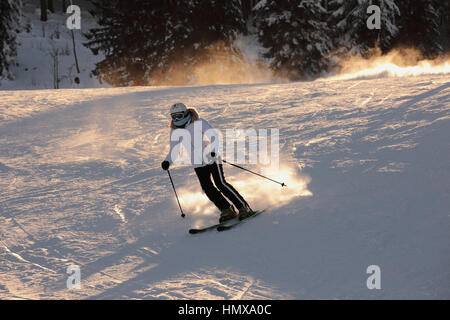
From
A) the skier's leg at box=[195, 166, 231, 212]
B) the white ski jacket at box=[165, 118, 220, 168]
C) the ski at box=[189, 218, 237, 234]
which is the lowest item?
the ski at box=[189, 218, 237, 234]

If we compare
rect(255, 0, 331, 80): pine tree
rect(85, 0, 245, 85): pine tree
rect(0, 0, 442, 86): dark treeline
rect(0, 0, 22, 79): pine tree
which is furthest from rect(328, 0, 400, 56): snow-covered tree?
rect(0, 0, 22, 79): pine tree

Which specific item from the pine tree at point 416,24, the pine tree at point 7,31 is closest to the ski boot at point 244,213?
the pine tree at point 7,31

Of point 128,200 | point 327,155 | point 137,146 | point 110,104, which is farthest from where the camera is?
point 110,104

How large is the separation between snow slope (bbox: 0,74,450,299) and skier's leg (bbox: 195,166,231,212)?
39 centimetres

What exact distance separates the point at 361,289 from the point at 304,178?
3040 millimetres

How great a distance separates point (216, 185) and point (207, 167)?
27 cm

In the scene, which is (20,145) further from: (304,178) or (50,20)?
(50,20)

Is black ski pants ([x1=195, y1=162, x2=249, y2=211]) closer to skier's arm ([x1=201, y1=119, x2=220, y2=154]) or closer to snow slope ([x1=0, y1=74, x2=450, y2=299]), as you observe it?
skier's arm ([x1=201, y1=119, x2=220, y2=154])

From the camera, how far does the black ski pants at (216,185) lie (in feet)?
19.2

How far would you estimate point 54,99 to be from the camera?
13.9m

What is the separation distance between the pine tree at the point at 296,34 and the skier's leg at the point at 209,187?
814 inches

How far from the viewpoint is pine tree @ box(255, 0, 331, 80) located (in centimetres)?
2514

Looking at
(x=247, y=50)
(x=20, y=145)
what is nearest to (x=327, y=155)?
(x=20, y=145)

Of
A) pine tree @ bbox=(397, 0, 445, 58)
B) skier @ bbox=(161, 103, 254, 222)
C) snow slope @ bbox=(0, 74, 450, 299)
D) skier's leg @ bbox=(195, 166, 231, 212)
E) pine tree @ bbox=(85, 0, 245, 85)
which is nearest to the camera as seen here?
snow slope @ bbox=(0, 74, 450, 299)
